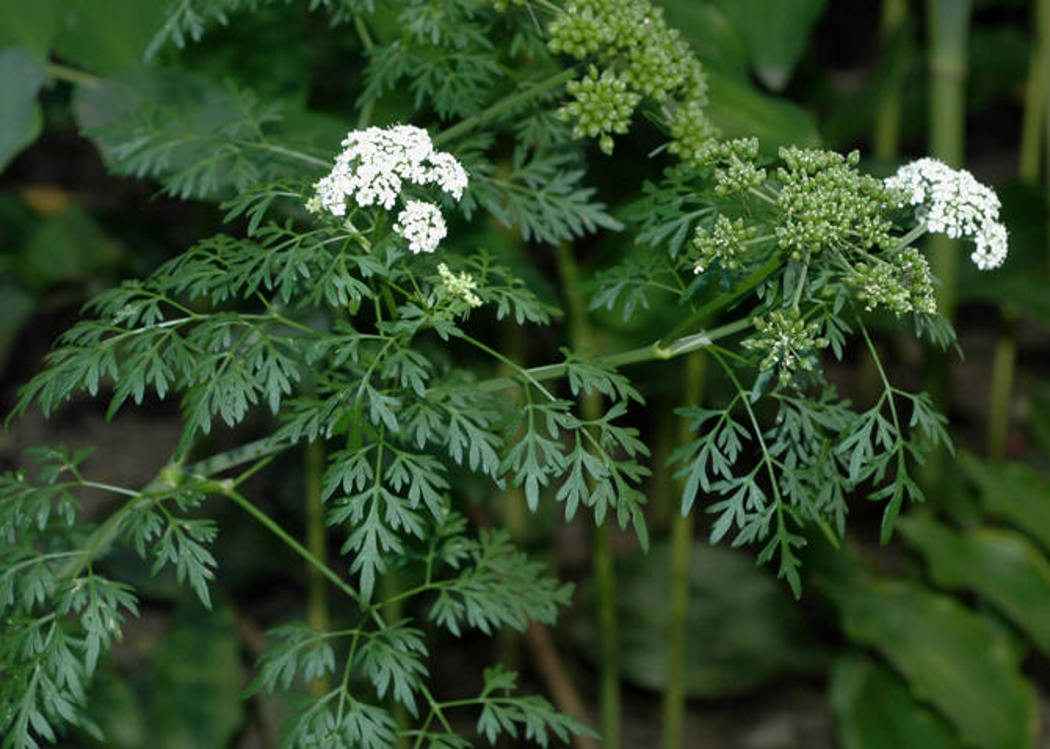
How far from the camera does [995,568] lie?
5.27 feet

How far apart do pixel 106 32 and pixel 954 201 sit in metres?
0.86

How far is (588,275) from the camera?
58.4 inches

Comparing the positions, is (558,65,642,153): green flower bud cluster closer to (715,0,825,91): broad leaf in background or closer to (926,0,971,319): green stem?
(715,0,825,91): broad leaf in background

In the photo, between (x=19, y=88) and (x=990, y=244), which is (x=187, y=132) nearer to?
(x=19, y=88)

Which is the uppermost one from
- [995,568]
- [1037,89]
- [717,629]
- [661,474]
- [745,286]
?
[745,286]

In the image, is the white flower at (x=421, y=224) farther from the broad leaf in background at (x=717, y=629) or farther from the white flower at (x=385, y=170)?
the broad leaf in background at (x=717, y=629)

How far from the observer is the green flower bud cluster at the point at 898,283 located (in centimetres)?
73

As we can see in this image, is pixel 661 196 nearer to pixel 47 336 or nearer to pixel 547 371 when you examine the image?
pixel 547 371

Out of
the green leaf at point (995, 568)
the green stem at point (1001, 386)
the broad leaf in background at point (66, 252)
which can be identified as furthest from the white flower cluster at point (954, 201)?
the broad leaf in background at point (66, 252)

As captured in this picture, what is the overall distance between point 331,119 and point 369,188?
19.6 inches

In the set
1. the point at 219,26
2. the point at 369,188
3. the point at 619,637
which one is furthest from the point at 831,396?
the point at 619,637

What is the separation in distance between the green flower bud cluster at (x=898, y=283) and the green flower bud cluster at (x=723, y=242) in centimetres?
7

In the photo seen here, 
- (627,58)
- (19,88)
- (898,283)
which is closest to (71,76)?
(19,88)

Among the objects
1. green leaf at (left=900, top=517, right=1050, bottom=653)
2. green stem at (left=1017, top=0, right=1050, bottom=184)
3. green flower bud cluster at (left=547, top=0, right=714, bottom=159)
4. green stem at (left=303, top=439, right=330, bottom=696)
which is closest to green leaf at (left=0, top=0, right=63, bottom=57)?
green stem at (left=303, top=439, right=330, bottom=696)
